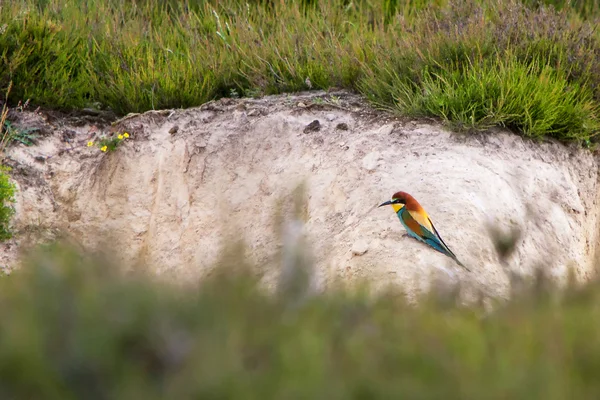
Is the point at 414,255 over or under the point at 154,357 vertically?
under

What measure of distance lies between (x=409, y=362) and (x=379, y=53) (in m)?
5.03

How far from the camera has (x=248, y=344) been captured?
1.70 m

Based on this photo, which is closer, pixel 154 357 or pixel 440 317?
pixel 154 357

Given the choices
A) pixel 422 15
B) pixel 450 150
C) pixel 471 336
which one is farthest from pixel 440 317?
pixel 422 15

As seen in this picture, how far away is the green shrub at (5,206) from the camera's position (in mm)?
5660

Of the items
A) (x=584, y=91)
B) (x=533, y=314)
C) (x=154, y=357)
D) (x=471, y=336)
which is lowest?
(x=584, y=91)

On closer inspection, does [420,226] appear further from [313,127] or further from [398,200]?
[313,127]

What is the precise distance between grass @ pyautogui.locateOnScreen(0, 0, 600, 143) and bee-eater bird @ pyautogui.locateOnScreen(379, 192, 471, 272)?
127 cm

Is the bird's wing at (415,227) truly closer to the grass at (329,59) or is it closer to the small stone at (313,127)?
the grass at (329,59)

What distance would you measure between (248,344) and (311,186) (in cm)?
396

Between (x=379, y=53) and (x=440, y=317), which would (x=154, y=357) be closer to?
(x=440, y=317)

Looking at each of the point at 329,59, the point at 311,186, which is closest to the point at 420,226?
the point at 311,186

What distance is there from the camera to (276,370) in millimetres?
1568

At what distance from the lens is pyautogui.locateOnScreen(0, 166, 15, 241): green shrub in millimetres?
5660
